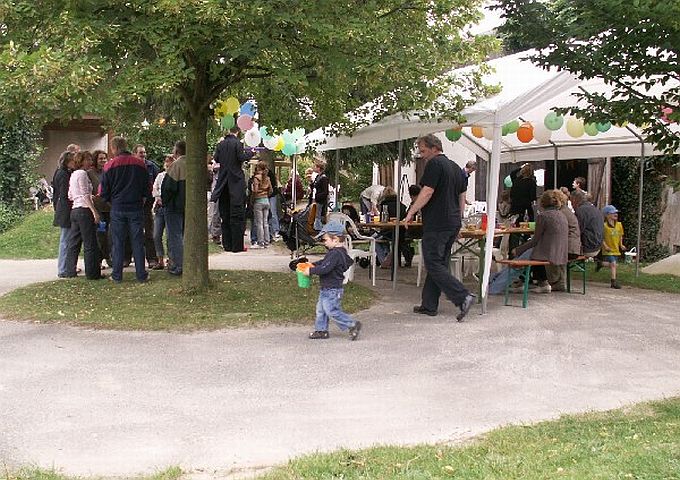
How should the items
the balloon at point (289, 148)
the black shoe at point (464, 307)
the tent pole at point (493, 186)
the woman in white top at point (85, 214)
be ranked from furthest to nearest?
the balloon at point (289, 148) < the woman in white top at point (85, 214) < the tent pole at point (493, 186) < the black shoe at point (464, 307)

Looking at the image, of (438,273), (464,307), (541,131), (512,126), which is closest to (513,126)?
(512,126)

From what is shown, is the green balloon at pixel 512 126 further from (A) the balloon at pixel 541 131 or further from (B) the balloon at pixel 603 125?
(B) the balloon at pixel 603 125

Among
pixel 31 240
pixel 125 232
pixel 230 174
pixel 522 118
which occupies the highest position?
pixel 522 118

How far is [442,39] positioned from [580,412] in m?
5.15

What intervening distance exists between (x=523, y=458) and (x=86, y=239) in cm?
825

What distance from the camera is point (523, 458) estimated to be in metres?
4.63

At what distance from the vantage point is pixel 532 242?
11055 millimetres

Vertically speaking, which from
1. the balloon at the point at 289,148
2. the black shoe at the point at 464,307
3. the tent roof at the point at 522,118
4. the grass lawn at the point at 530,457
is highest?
the tent roof at the point at 522,118

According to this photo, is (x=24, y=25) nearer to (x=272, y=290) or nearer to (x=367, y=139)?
(x=272, y=290)

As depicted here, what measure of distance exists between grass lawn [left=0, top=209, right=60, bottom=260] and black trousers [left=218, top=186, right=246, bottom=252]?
16.7 feet

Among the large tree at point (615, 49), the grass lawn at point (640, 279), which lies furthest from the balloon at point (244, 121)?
the large tree at point (615, 49)

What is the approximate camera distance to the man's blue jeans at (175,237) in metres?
11.8

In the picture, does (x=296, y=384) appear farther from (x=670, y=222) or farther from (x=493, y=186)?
(x=670, y=222)

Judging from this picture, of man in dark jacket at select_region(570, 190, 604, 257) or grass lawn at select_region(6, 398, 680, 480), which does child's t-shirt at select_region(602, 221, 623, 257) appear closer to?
man in dark jacket at select_region(570, 190, 604, 257)
